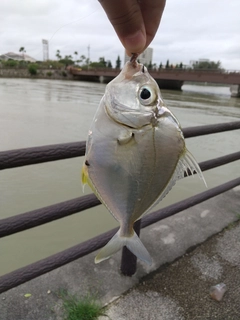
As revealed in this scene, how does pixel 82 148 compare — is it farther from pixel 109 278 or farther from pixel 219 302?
pixel 219 302

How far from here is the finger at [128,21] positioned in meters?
0.70

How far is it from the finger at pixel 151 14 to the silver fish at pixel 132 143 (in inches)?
4.3

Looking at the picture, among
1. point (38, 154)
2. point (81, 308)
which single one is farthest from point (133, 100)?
point (81, 308)

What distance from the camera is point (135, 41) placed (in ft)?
2.60

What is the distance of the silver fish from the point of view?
874 millimetres

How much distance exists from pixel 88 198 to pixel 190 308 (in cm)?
101

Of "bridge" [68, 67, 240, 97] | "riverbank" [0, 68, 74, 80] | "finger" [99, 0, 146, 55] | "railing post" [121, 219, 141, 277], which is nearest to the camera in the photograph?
"finger" [99, 0, 146, 55]

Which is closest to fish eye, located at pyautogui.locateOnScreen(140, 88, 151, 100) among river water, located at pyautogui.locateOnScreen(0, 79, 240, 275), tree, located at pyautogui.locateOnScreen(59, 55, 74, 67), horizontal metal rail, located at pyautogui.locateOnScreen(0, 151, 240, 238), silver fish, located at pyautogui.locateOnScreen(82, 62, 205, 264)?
silver fish, located at pyautogui.locateOnScreen(82, 62, 205, 264)

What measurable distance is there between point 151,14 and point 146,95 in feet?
0.79

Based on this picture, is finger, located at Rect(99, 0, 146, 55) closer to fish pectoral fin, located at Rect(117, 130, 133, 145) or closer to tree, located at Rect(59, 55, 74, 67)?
fish pectoral fin, located at Rect(117, 130, 133, 145)

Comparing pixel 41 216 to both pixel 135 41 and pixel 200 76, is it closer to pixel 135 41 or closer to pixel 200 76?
pixel 135 41

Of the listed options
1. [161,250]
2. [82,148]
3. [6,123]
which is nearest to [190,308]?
[161,250]

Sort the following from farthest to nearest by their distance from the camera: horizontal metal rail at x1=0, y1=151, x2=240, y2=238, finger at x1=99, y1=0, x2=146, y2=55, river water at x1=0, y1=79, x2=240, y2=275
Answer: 1. river water at x1=0, y1=79, x2=240, y2=275
2. horizontal metal rail at x1=0, y1=151, x2=240, y2=238
3. finger at x1=99, y1=0, x2=146, y2=55

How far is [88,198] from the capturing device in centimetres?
179
